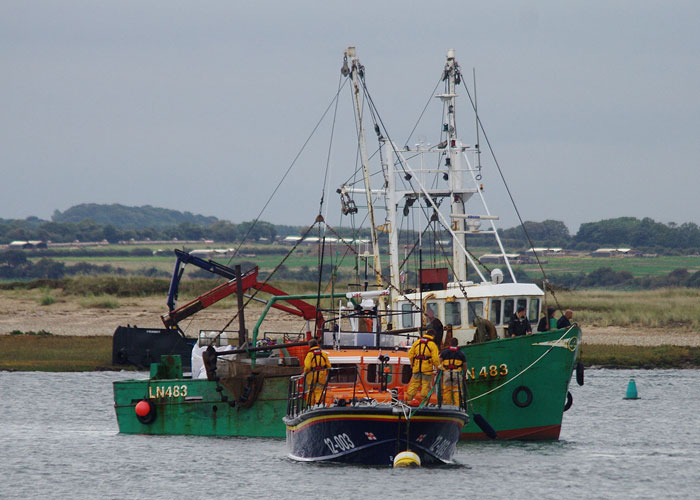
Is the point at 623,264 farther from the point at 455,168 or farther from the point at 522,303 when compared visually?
the point at 522,303

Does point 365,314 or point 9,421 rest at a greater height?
point 365,314

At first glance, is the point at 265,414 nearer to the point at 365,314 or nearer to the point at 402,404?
the point at 365,314

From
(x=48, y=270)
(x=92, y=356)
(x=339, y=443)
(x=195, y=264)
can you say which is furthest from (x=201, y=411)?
(x=48, y=270)

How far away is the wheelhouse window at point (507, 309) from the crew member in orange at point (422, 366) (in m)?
8.47

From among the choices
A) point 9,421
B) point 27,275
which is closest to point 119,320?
point 9,421

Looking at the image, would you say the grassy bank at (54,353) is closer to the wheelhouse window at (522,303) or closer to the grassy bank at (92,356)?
the grassy bank at (92,356)

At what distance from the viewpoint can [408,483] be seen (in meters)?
26.2

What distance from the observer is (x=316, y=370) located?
2780 cm

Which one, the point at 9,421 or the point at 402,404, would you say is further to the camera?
the point at 9,421

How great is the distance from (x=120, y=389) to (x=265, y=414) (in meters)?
4.73

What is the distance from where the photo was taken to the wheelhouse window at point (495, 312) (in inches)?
1390

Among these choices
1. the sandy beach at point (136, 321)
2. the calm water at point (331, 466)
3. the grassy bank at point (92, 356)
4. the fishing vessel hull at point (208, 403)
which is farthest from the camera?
the sandy beach at point (136, 321)

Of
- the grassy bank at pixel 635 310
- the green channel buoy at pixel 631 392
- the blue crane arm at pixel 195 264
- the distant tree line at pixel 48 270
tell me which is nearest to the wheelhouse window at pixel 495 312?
the green channel buoy at pixel 631 392

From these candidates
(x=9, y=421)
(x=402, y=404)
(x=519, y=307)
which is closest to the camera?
(x=402, y=404)
